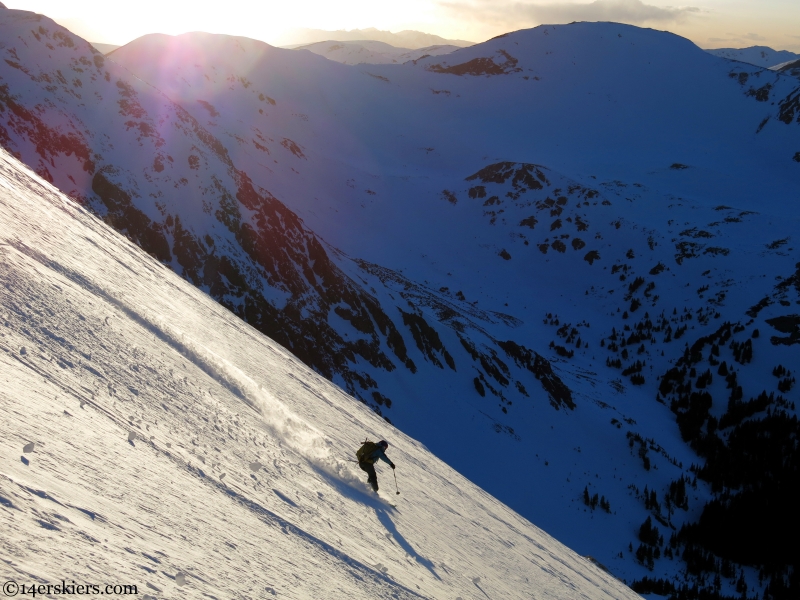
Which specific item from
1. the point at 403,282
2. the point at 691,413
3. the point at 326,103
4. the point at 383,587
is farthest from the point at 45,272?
the point at 326,103

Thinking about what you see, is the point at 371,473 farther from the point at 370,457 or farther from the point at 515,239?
the point at 515,239

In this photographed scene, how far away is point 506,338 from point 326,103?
8395 cm

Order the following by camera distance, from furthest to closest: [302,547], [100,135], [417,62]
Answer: [417,62] < [100,135] < [302,547]

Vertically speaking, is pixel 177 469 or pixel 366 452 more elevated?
pixel 366 452

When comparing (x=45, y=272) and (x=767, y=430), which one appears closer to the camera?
(x=45, y=272)

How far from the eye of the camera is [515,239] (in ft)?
329

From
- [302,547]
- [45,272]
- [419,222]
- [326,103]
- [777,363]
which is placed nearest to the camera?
[302,547]

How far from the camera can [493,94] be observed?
16662 centimetres

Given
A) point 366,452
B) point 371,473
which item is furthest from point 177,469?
point 371,473

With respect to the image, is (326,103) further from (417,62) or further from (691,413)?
(691,413)

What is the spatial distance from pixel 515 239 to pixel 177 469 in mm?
96091

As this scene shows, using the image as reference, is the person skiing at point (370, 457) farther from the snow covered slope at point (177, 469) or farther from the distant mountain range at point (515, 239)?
the distant mountain range at point (515, 239)

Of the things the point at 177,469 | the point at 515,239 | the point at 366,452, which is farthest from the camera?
the point at 515,239

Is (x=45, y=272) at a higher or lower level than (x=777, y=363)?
lower
